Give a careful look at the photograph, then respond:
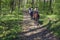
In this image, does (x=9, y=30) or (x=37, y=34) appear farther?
(x=9, y=30)

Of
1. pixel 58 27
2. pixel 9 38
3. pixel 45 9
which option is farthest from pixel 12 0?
pixel 9 38

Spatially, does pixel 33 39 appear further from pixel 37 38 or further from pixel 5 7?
pixel 5 7

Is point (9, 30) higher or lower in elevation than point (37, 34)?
higher

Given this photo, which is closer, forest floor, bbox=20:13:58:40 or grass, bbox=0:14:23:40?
grass, bbox=0:14:23:40

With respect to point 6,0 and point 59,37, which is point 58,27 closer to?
point 59,37

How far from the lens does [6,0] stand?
37500mm

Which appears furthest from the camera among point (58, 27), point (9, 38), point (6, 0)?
point (6, 0)

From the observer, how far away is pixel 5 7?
39688 mm

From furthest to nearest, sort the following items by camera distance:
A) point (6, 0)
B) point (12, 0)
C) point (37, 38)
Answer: point (12, 0)
point (6, 0)
point (37, 38)

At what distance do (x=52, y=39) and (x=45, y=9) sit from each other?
2580cm

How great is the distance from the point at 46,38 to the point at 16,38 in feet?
6.79

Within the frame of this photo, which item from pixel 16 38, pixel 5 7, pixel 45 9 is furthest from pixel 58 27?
pixel 5 7

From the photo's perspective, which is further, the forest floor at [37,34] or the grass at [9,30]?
the forest floor at [37,34]

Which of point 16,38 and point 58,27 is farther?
point 58,27
